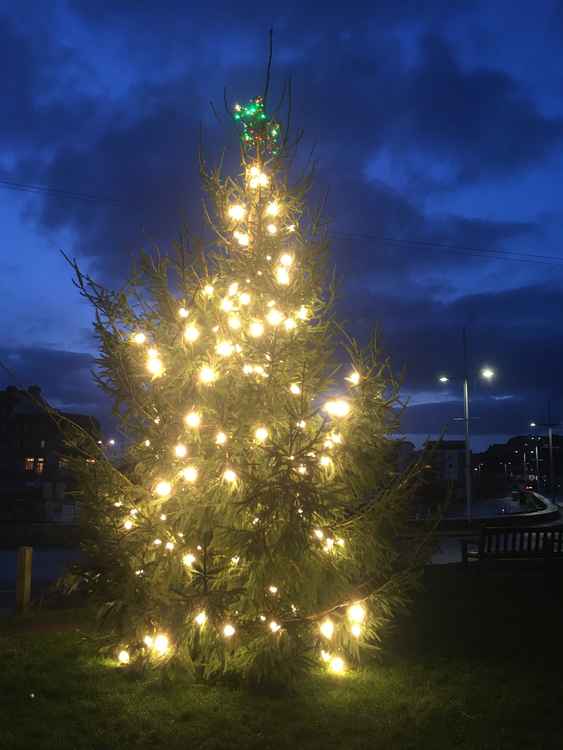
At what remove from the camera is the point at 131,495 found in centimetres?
732

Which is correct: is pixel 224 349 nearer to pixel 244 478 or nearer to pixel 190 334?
pixel 190 334

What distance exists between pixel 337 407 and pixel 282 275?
154cm

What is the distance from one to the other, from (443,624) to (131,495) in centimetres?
477

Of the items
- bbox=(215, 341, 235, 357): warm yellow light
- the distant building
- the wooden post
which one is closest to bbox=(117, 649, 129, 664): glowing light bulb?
bbox=(215, 341, 235, 357): warm yellow light

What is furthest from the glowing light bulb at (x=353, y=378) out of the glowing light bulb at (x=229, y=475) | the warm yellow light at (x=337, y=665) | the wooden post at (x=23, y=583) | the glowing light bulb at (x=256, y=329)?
the wooden post at (x=23, y=583)

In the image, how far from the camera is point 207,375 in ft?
24.1

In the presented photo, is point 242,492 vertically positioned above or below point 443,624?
above

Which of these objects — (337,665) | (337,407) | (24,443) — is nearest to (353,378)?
(337,407)

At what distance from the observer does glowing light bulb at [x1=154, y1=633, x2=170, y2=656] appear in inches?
270

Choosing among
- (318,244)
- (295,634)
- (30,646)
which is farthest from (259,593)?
(318,244)

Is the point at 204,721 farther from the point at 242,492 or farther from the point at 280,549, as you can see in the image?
the point at 242,492

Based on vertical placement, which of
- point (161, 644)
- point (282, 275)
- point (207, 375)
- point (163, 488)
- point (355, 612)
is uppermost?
point (282, 275)

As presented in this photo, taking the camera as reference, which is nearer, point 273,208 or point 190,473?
point 190,473

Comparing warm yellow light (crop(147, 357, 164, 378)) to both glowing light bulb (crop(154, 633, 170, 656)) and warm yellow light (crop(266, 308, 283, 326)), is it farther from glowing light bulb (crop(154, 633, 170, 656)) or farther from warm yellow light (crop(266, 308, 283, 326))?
glowing light bulb (crop(154, 633, 170, 656))
